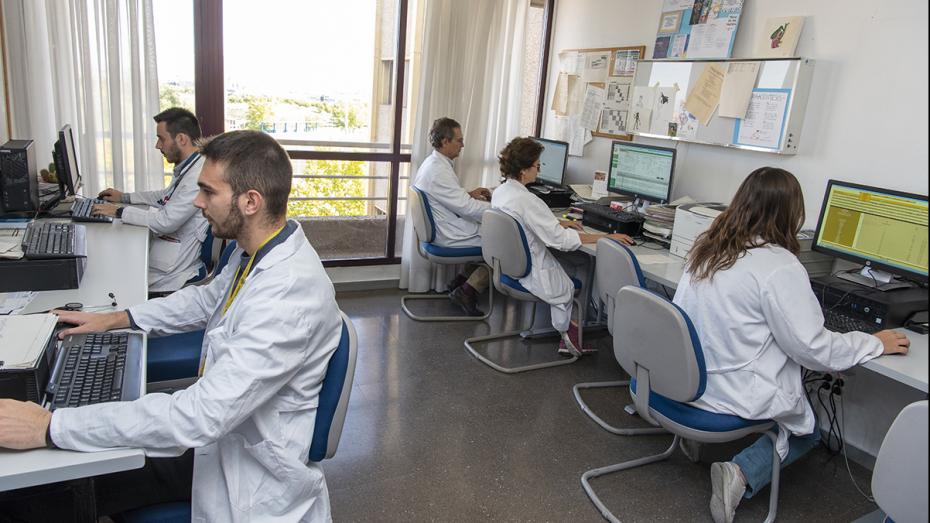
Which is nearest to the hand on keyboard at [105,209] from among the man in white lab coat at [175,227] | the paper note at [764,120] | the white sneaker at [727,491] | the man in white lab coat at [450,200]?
the man in white lab coat at [175,227]

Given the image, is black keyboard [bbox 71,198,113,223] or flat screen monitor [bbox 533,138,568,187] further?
flat screen monitor [bbox 533,138,568,187]

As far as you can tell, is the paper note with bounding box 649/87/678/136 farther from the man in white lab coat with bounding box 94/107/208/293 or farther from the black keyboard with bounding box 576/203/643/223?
the man in white lab coat with bounding box 94/107/208/293

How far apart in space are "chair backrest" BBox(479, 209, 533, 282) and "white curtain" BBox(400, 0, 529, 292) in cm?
111

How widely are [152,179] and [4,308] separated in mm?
1982

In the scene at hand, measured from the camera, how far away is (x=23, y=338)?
54.7 inches

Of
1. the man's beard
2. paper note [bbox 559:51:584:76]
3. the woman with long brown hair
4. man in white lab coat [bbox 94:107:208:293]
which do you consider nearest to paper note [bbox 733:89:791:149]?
the woman with long brown hair

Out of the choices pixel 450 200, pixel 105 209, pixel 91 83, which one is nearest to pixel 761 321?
pixel 450 200

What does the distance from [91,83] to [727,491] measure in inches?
144

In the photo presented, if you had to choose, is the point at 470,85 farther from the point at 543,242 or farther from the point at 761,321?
the point at 761,321

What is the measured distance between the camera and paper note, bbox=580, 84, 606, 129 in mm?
4184

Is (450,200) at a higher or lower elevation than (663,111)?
lower

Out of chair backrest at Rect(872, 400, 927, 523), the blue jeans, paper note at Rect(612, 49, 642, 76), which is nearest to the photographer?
chair backrest at Rect(872, 400, 927, 523)

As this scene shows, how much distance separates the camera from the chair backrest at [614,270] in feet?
8.86

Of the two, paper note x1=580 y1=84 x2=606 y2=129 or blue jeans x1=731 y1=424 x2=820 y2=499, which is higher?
paper note x1=580 y1=84 x2=606 y2=129
